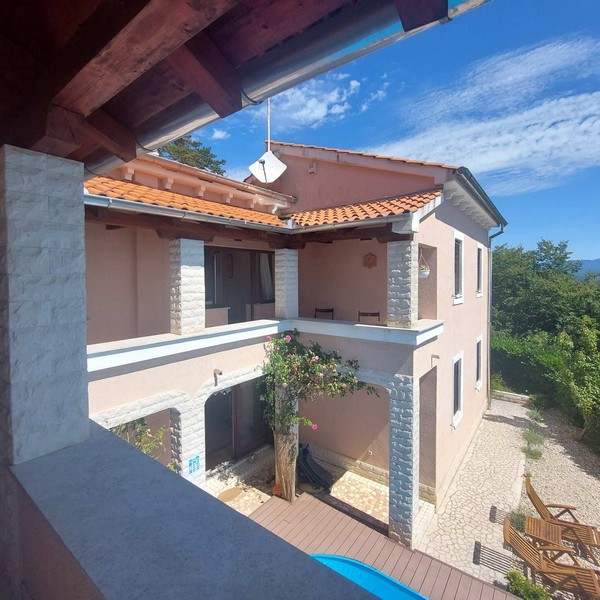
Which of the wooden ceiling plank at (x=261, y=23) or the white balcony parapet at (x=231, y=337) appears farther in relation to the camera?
the white balcony parapet at (x=231, y=337)

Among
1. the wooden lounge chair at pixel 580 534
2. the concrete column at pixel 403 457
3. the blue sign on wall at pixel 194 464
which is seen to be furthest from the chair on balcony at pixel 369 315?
the wooden lounge chair at pixel 580 534

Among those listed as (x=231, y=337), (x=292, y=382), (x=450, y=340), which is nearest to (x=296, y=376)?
(x=292, y=382)

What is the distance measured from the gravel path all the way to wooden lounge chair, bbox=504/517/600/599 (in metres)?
2.49

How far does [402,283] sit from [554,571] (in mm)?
7372

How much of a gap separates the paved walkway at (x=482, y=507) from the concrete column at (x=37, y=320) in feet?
29.6

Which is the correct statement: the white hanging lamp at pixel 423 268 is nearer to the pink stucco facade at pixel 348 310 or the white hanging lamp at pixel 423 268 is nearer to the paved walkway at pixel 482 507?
the pink stucco facade at pixel 348 310

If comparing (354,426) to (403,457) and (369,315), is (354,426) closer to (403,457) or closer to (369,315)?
(403,457)

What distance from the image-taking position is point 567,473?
12367mm

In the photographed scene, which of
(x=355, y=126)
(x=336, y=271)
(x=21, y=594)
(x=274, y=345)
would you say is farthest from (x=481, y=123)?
(x=21, y=594)

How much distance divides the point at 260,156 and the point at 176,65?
12.4 metres

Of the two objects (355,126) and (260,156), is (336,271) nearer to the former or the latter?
(260,156)

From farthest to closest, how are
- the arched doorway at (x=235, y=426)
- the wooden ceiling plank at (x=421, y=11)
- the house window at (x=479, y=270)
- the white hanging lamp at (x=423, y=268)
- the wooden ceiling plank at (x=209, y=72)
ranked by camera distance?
the house window at (x=479, y=270), the arched doorway at (x=235, y=426), the white hanging lamp at (x=423, y=268), the wooden ceiling plank at (x=209, y=72), the wooden ceiling plank at (x=421, y=11)

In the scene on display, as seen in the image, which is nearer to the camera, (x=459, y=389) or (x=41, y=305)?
(x=41, y=305)

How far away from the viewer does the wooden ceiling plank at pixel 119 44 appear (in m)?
1.29
